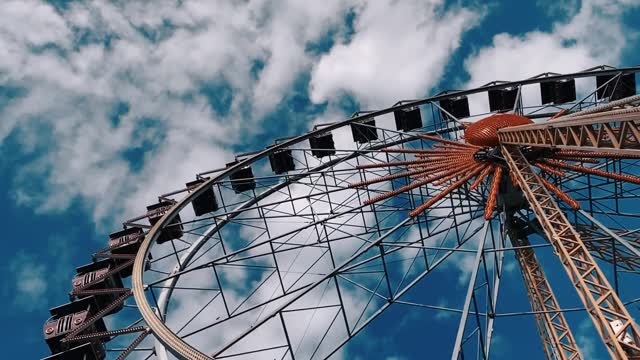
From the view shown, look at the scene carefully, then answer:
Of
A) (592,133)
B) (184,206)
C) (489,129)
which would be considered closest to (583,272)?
(592,133)

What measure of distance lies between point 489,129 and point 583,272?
7587 mm

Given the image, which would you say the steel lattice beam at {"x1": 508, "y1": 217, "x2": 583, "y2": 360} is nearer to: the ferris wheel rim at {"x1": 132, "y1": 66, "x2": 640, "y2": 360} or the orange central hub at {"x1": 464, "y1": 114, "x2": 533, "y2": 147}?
the orange central hub at {"x1": 464, "y1": 114, "x2": 533, "y2": 147}

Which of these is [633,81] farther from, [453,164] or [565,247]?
[565,247]

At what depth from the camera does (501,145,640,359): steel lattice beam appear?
12.3 m

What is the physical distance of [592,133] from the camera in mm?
12969

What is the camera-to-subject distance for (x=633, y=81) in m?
28.2

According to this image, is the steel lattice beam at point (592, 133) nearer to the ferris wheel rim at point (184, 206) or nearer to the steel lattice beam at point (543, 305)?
the steel lattice beam at point (543, 305)

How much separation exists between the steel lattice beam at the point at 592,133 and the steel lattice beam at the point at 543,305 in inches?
150

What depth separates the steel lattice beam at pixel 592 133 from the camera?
11.3 meters

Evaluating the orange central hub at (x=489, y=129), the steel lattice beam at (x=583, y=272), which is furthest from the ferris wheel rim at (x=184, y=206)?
the steel lattice beam at (x=583, y=272)

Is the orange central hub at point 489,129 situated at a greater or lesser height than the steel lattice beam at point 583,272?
greater

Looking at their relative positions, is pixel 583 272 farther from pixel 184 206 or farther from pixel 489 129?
pixel 184 206

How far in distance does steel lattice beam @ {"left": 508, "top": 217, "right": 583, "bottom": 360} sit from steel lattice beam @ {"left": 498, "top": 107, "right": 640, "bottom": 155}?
3805 millimetres

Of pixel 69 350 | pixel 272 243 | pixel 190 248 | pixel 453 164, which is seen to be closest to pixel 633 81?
pixel 453 164
